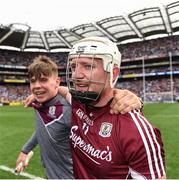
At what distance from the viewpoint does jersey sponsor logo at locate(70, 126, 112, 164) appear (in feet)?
7.14

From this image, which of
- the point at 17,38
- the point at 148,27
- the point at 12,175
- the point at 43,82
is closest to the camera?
the point at 43,82

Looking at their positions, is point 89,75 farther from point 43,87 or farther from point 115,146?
point 43,87

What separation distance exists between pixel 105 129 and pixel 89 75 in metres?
0.38

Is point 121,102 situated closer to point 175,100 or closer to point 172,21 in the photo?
point 172,21

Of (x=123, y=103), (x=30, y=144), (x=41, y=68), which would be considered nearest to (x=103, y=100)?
(x=123, y=103)

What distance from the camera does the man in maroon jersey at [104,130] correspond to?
80.1 inches

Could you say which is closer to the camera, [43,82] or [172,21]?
[43,82]

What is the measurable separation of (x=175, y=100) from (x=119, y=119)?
61770 mm

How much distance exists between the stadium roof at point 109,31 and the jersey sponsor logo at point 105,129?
47283 millimetres

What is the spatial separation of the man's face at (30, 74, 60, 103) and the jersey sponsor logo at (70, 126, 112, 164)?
0.94 metres

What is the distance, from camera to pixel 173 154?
29.5 ft

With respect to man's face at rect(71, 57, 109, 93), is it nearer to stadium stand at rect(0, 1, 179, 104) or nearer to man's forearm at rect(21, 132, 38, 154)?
man's forearm at rect(21, 132, 38, 154)

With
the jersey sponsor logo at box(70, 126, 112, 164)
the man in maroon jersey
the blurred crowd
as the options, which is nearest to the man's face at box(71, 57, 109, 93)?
the man in maroon jersey

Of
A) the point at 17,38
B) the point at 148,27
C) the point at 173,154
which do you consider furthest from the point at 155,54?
the point at 173,154
